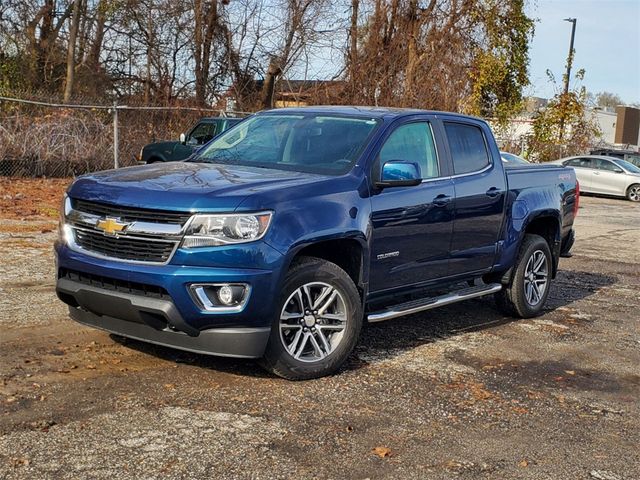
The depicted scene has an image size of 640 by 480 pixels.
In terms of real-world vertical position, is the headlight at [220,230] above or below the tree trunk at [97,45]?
below

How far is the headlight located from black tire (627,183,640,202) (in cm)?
2476

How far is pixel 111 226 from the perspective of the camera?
5203 millimetres

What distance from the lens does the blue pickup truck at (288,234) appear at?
5031 mm

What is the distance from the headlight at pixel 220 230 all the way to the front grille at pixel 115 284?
1.07ft

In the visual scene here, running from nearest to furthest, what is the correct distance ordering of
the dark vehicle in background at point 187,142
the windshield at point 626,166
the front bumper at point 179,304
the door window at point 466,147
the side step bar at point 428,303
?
the front bumper at point 179,304 < the side step bar at point 428,303 < the door window at point 466,147 < the dark vehicle in background at point 187,142 < the windshield at point 626,166

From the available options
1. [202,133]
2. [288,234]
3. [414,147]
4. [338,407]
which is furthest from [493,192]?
[202,133]

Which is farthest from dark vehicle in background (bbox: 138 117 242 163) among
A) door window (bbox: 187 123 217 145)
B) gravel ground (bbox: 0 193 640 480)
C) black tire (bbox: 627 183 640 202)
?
black tire (bbox: 627 183 640 202)

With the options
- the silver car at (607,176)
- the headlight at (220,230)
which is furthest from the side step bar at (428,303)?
the silver car at (607,176)

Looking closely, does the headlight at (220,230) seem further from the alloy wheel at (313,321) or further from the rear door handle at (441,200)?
the rear door handle at (441,200)

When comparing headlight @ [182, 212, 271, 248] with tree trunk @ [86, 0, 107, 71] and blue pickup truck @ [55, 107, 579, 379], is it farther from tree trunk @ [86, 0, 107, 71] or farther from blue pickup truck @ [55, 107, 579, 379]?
tree trunk @ [86, 0, 107, 71]

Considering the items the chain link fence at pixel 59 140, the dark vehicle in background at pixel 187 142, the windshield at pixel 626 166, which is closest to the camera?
the chain link fence at pixel 59 140

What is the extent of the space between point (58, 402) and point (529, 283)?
4.77 meters

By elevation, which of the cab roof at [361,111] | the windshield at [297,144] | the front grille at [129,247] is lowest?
the front grille at [129,247]

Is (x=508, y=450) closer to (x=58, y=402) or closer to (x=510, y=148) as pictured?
(x=58, y=402)
